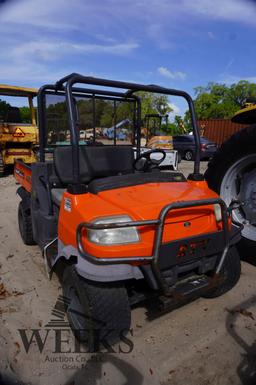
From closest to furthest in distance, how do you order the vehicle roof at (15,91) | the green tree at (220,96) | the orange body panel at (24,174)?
the orange body panel at (24,174) → the vehicle roof at (15,91) → the green tree at (220,96)

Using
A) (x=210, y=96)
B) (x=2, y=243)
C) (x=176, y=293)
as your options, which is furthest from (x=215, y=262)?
(x=210, y=96)

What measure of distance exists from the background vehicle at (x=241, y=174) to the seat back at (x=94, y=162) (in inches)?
40.6

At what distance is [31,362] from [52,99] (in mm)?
2590

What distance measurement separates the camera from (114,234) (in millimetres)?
2113

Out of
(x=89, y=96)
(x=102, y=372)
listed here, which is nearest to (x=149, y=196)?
(x=102, y=372)

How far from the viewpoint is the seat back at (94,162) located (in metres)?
3.08

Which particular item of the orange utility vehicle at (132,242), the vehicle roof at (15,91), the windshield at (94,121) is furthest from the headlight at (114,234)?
the vehicle roof at (15,91)

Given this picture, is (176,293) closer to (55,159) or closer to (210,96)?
(55,159)

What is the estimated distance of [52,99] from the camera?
356 centimetres

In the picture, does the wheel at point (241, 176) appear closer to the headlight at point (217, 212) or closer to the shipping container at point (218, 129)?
the headlight at point (217, 212)

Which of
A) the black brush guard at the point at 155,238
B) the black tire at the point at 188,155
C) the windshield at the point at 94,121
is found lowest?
the black tire at the point at 188,155

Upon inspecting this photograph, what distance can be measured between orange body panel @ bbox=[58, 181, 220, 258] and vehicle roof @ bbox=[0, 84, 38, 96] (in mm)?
7365

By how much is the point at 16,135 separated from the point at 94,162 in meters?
7.37

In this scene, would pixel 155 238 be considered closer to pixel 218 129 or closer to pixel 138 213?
pixel 138 213
